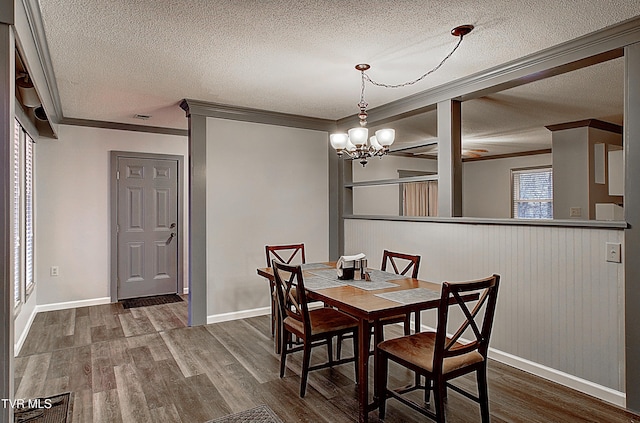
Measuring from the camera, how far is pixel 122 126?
532 cm

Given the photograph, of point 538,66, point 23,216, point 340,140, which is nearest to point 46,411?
point 23,216

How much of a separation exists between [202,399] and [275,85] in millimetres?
2663

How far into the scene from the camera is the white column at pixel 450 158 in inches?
146

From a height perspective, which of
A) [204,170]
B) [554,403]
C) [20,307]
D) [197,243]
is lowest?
[554,403]

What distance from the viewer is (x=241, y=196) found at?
4.58 metres

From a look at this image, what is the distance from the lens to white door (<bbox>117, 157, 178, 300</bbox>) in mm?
5391

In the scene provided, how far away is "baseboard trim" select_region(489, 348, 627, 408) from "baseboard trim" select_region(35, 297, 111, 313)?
4.71 metres

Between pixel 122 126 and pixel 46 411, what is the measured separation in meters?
3.82

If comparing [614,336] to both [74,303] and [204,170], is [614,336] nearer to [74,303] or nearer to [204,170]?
[204,170]

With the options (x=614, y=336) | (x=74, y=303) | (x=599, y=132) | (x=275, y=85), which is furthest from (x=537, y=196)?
(x=74, y=303)

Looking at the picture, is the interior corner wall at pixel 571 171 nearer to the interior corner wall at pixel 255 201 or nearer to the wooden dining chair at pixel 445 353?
the interior corner wall at pixel 255 201

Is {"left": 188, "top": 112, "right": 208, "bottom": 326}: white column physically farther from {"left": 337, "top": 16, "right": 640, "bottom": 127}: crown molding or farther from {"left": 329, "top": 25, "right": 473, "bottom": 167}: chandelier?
{"left": 337, "top": 16, "right": 640, "bottom": 127}: crown molding

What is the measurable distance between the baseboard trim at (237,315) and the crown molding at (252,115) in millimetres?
2205

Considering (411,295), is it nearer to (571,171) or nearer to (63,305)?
(571,171)
